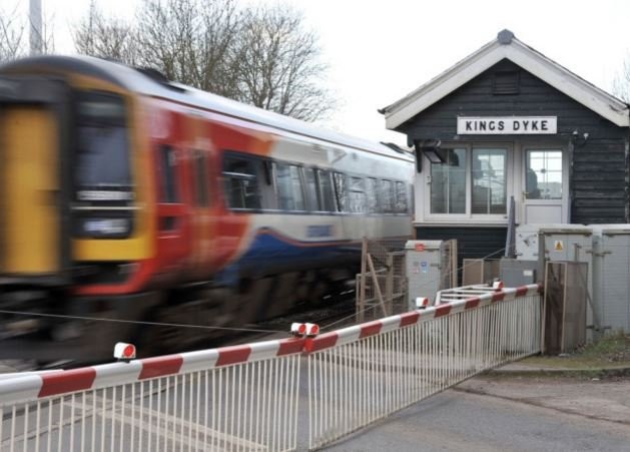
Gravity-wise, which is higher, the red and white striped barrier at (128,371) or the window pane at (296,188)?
the window pane at (296,188)

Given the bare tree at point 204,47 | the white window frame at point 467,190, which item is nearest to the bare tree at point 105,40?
the bare tree at point 204,47

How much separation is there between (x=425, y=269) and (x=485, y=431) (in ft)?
20.7

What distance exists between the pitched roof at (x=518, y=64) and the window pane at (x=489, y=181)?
1392 mm

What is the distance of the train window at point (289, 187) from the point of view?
12.1m

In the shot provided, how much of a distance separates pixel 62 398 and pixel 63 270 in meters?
4.44

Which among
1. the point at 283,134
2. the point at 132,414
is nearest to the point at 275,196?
the point at 283,134

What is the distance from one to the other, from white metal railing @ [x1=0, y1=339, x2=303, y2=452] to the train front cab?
10.6 ft

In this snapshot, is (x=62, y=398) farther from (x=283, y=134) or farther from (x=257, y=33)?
(x=257, y=33)

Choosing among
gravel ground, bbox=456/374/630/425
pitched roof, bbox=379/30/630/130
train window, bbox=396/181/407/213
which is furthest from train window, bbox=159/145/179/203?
train window, bbox=396/181/407/213

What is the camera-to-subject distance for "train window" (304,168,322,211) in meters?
13.2

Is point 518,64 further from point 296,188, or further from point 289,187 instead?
point 289,187

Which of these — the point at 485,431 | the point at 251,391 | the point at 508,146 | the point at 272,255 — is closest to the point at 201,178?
the point at 272,255

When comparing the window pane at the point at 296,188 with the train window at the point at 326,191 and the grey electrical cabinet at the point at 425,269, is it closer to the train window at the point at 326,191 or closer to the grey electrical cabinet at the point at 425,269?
the train window at the point at 326,191

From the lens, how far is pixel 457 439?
634 centimetres
